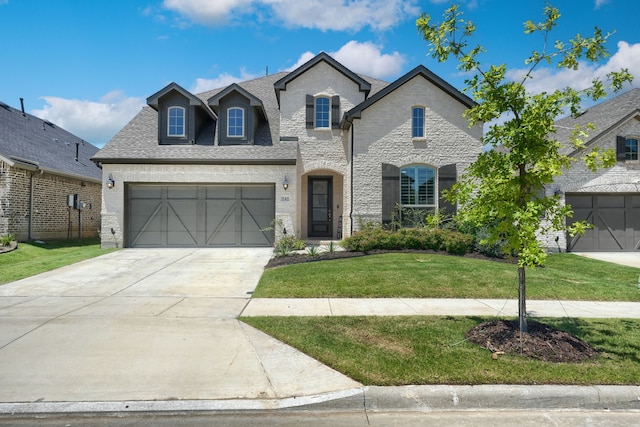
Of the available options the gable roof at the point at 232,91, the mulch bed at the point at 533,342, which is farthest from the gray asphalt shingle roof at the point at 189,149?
the mulch bed at the point at 533,342

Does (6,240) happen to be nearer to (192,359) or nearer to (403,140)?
(192,359)

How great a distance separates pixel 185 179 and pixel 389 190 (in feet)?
26.9

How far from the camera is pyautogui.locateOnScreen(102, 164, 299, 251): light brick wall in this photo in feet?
51.4

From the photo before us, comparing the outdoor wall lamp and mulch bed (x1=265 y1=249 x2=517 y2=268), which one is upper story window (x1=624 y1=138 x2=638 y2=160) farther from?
the outdoor wall lamp

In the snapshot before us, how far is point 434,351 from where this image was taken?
5043 mm

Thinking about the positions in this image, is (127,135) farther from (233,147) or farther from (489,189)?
(489,189)

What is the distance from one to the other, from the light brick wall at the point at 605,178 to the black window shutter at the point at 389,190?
6.50 metres

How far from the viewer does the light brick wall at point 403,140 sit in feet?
51.7

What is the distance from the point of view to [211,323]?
639 centimetres

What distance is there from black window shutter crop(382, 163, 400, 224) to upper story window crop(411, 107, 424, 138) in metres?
1.70

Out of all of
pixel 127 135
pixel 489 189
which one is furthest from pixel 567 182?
pixel 127 135

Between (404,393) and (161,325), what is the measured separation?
4051 mm

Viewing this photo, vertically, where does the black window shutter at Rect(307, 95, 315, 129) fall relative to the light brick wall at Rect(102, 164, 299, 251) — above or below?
above

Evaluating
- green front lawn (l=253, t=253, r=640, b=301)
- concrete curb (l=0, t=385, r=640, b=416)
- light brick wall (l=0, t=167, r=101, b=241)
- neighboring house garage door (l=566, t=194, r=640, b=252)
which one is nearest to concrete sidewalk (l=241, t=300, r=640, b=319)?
green front lawn (l=253, t=253, r=640, b=301)
